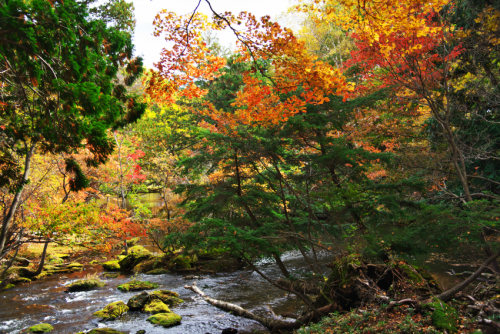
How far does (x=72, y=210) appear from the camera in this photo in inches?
319

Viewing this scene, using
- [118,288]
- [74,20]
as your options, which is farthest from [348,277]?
[118,288]

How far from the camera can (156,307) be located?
327 inches

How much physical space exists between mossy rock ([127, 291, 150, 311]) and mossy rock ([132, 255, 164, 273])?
499 cm

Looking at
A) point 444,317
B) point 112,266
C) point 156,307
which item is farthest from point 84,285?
point 444,317

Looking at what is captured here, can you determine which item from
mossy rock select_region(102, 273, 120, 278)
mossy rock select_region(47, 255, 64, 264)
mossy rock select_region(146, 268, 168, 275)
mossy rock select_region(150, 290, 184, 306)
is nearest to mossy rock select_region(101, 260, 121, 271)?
mossy rock select_region(102, 273, 120, 278)

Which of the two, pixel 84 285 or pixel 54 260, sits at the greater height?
pixel 54 260

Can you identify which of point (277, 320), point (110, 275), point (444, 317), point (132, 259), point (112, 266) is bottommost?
point (110, 275)

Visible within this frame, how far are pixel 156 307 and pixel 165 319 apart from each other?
0.96m

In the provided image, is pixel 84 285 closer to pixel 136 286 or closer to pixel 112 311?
pixel 136 286

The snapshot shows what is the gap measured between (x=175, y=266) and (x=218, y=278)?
2.83m

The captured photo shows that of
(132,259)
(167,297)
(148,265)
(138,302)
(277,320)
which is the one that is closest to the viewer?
(277,320)

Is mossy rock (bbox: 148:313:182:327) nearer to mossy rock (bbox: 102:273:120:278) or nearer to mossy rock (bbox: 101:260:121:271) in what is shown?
mossy rock (bbox: 102:273:120:278)

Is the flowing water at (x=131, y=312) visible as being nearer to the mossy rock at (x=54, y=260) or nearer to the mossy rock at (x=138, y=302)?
the mossy rock at (x=138, y=302)

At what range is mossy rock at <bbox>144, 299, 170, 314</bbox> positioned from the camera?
26.8 ft
